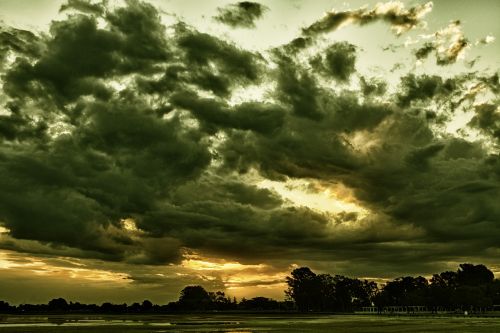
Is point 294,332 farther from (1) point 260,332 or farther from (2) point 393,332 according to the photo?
(2) point 393,332

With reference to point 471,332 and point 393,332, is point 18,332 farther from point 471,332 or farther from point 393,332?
point 471,332

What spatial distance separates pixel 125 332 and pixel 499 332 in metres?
61.9

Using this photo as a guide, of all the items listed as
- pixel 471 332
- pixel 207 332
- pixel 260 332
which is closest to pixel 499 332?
pixel 471 332

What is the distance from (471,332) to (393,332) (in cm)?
1173

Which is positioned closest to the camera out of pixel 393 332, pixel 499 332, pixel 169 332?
pixel 499 332

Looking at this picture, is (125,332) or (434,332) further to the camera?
(125,332)

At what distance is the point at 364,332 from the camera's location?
85.5 meters

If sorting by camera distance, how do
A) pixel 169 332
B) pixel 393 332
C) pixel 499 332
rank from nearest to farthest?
pixel 499 332, pixel 393 332, pixel 169 332

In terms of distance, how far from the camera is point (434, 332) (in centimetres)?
8125

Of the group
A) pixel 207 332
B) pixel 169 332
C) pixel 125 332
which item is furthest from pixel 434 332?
pixel 125 332

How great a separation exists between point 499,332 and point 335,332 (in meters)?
25.0

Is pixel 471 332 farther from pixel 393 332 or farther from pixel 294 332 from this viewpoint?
pixel 294 332

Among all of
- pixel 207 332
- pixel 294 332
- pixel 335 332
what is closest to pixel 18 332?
pixel 207 332

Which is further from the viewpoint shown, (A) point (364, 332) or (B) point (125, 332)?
(B) point (125, 332)
